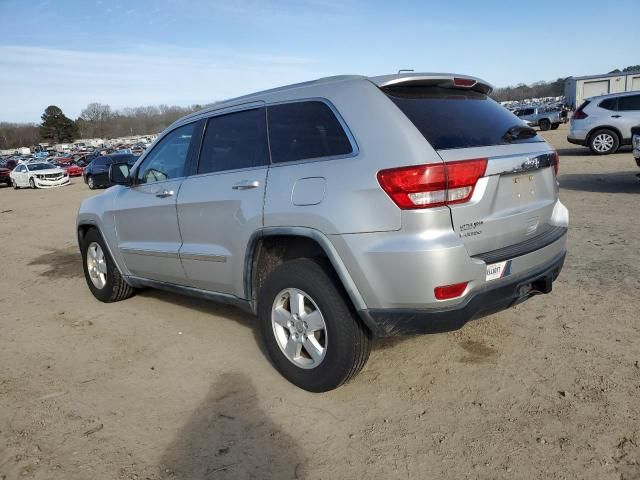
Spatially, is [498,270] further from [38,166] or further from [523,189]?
[38,166]

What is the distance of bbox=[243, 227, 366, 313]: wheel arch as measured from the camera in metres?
2.74

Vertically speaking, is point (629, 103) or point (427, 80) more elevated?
point (427, 80)

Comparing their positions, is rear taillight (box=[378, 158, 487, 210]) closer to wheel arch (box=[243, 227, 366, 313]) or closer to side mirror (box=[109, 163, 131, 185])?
wheel arch (box=[243, 227, 366, 313])

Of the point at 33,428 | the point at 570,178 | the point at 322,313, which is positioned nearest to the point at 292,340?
the point at 322,313

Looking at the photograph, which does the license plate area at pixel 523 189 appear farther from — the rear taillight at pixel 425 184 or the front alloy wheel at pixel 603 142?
the front alloy wheel at pixel 603 142

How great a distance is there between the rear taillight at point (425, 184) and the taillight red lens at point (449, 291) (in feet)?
1.41

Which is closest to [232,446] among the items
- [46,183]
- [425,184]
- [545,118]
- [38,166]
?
[425,184]

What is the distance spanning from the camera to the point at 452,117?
2914 millimetres

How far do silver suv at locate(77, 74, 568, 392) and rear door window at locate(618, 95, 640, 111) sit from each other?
42.3 feet

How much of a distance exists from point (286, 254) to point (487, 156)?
55.5 inches

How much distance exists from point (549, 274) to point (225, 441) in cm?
217

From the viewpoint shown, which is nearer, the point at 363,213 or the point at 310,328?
the point at 363,213

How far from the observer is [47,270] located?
7.03 m

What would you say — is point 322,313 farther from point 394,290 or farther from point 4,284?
point 4,284
